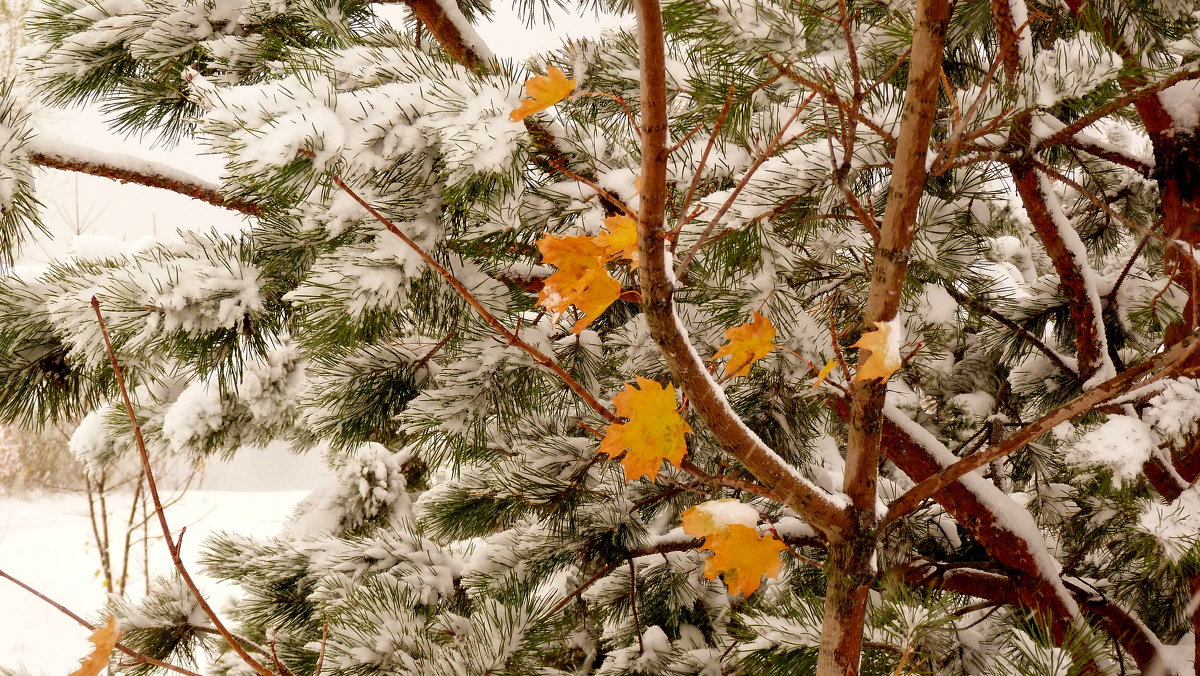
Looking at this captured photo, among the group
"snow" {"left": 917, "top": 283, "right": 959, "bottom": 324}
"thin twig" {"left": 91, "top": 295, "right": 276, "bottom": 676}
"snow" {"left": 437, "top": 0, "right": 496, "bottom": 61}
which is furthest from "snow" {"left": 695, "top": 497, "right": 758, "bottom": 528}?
"snow" {"left": 437, "top": 0, "right": 496, "bottom": 61}

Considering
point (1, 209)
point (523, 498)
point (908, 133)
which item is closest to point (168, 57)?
point (1, 209)

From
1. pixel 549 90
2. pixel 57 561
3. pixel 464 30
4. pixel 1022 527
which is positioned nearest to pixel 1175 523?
pixel 1022 527

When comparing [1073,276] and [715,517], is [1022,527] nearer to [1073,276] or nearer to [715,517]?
[1073,276]

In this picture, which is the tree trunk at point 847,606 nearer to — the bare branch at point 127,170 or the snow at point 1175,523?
the snow at point 1175,523

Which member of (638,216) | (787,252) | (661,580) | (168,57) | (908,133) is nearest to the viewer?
(638,216)

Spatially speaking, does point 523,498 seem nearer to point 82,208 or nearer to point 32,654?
point 82,208

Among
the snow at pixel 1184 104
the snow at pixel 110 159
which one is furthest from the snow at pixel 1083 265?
the snow at pixel 110 159

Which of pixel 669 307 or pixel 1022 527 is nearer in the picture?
pixel 669 307
